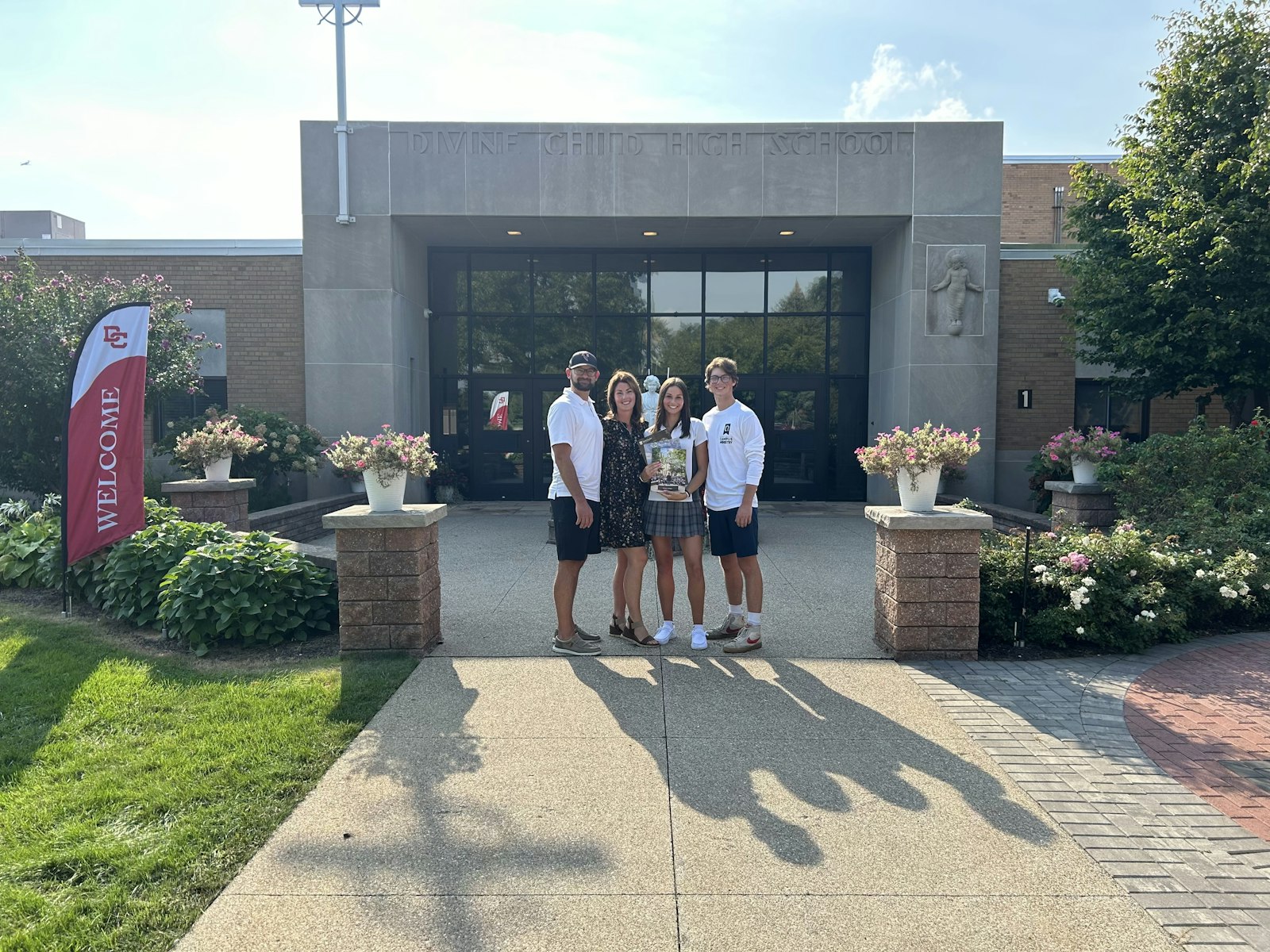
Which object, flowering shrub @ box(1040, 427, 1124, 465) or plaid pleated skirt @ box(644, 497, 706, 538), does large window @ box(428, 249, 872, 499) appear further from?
plaid pleated skirt @ box(644, 497, 706, 538)

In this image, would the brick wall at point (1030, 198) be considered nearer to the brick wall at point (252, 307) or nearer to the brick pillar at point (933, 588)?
the brick wall at point (252, 307)

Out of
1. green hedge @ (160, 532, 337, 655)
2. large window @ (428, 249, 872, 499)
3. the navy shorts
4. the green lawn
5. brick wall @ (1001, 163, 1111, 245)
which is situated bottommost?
the green lawn

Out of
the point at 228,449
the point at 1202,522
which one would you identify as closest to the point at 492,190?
the point at 228,449

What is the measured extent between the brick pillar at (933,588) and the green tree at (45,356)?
9.54 m

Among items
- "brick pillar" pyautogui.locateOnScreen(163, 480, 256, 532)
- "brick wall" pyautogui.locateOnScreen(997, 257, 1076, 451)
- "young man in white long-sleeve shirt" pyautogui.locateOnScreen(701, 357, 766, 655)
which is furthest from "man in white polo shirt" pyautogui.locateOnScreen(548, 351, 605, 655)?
"brick wall" pyautogui.locateOnScreen(997, 257, 1076, 451)

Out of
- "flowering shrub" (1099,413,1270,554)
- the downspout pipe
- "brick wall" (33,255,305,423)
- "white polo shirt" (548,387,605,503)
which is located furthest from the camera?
"brick wall" (33,255,305,423)

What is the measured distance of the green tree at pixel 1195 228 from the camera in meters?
9.70

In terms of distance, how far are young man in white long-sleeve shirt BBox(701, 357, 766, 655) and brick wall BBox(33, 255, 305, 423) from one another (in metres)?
10.7

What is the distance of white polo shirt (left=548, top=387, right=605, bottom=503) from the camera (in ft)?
16.6

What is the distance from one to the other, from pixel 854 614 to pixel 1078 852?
3657mm

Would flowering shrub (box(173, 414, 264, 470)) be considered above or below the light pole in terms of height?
below

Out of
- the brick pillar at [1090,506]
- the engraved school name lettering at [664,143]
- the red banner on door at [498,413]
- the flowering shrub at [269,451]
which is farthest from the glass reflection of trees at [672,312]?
the brick pillar at [1090,506]

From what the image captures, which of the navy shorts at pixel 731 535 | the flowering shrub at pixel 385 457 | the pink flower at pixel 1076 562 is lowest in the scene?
the pink flower at pixel 1076 562

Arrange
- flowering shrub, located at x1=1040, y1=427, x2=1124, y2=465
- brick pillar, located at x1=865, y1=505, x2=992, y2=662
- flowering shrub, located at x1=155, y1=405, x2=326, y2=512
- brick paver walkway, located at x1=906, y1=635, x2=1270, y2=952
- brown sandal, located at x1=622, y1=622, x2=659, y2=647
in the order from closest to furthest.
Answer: brick paver walkway, located at x1=906, y1=635, x2=1270, y2=952 < brick pillar, located at x1=865, y1=505, x2=992, y2=662 < brown sandal, located at x1=622, y1=622, x2=659, y2=647 < flowering shrub, located at x1=1040, y1=427, x2=1124, y2=465 < flowering shrub, located at x1=155, y1=405, x2=326, y2=512
